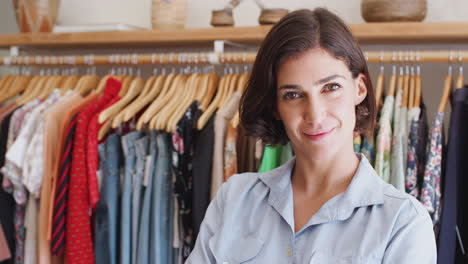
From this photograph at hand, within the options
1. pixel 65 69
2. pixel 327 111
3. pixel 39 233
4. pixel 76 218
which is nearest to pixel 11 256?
pixel 39 233

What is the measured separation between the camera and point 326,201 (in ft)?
3.78

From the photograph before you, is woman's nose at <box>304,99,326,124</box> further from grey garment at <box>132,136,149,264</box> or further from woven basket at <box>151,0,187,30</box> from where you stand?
woven basket at <box>151,0,187,30</box>

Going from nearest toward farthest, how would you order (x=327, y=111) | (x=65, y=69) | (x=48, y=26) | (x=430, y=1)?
(x=327, y=111), (x=430, y=1), (x=48, y=26), (x=65, y=69)

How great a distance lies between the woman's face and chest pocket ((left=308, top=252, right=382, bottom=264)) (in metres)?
0.20

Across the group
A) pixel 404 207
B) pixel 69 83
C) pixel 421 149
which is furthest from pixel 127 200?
pixel 404 207

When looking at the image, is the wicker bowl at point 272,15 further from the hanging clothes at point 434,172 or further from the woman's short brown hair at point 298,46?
the woman's short brown hair at point 298,46

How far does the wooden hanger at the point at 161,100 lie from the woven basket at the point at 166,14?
262 millimetres

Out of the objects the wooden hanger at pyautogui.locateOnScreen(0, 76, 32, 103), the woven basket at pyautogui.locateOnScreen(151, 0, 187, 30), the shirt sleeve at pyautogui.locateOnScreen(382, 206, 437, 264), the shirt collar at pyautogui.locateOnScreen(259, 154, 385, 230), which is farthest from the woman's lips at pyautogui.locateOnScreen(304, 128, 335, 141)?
the wooden hanger at pyautogui.locateOnScreen(0, 76, 32, 103)

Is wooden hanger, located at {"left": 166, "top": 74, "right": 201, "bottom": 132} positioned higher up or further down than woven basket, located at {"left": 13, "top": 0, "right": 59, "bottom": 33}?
further down

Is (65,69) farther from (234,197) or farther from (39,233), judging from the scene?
(234,197)

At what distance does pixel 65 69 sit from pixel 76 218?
969mm

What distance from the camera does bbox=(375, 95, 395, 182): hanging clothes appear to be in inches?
69.6

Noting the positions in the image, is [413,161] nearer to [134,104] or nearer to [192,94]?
[192,94]

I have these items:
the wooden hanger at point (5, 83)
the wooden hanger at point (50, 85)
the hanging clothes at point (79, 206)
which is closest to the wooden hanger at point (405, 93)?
the hanging clothes at point (79, 206)
